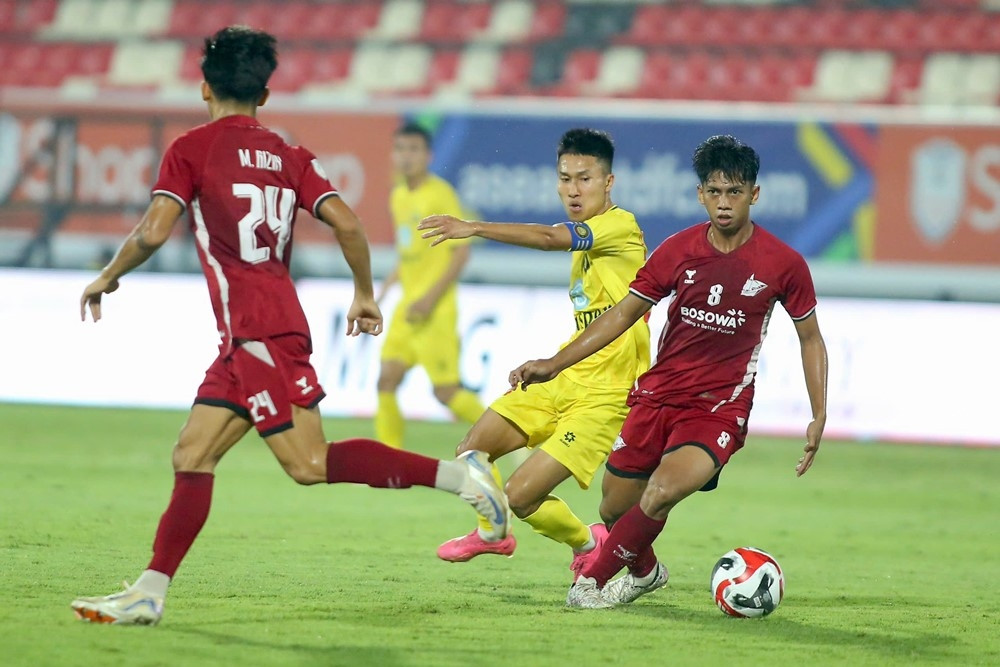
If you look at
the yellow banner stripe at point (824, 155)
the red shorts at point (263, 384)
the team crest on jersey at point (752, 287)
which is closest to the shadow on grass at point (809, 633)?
the team crest on jersey at point (752, 287)

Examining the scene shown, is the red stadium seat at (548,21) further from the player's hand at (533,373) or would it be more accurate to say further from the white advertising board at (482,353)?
the player's hand at (533,373)

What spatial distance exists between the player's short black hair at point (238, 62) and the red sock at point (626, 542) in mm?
2075

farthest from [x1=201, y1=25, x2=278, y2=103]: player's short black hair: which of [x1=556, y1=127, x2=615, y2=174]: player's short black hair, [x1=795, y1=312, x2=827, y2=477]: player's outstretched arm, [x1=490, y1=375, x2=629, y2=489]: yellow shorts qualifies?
[x1=795, y1=312, x2=827, y2=477]: player's outstretched arm

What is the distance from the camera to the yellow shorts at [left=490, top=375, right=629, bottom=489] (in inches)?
236

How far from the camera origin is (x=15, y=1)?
837 inches

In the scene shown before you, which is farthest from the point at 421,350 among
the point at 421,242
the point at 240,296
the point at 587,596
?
the point at 240,296

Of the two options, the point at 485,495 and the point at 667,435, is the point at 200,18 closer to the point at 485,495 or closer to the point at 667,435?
the point at 667,435

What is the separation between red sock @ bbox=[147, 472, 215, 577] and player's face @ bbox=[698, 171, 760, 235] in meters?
2.11

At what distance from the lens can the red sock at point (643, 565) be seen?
5.79 metres

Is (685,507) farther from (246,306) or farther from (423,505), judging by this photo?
(246,306)

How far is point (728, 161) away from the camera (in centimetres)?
559

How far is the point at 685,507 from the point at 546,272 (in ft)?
18.7

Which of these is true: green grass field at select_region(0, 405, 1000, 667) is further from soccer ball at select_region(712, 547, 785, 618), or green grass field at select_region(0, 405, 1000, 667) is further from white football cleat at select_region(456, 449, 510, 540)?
white football cleat at select_region(456, 449, 510, 540)

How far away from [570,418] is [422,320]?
424 centimetres
